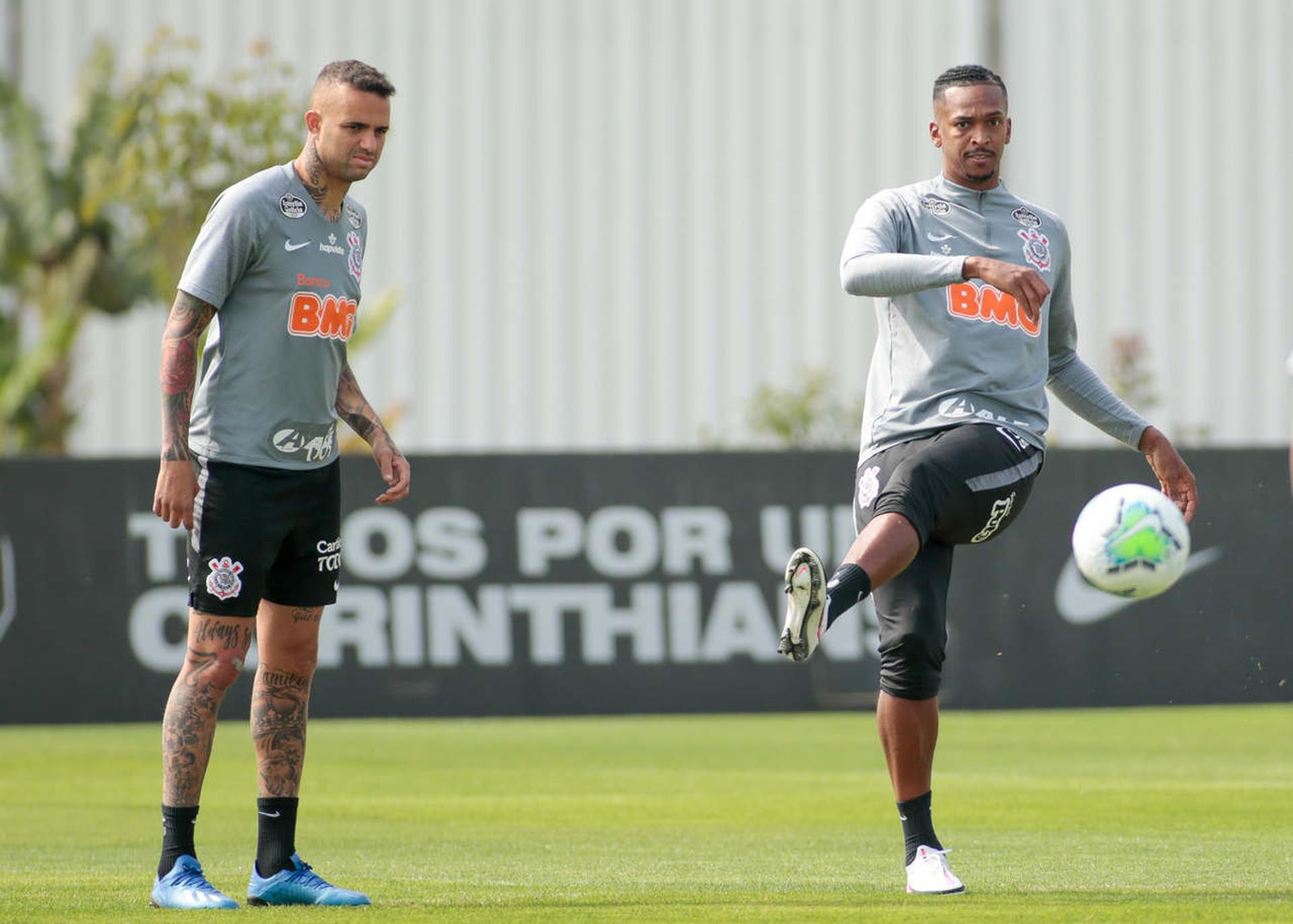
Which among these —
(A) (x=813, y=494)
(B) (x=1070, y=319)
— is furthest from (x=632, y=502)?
(B) (x=1070, y=319)

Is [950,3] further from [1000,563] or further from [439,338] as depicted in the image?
[1000,563]

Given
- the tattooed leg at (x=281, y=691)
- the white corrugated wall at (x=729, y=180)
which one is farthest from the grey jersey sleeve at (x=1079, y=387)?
the white corrugated wall at (x=729, y=180)

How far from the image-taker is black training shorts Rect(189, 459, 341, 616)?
5371 millimetres

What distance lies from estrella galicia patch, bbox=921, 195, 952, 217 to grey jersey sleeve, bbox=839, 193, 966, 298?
3.5 inches

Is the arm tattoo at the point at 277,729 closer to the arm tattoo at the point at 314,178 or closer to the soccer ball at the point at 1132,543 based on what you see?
the arm tattoo at the point at 314,178

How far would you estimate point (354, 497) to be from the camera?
13.8m

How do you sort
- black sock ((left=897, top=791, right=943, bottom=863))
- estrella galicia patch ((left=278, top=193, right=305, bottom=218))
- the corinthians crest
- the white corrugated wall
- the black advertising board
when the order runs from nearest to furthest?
estrella galicia patch ((left=278, top=193, right=305, bottom=218)), black sock ((left=897, top=791, right=943, bottom=863)), the corinthians crest, the black advertising board, the white corrugated wall

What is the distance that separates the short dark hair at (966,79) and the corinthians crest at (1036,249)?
0.43m

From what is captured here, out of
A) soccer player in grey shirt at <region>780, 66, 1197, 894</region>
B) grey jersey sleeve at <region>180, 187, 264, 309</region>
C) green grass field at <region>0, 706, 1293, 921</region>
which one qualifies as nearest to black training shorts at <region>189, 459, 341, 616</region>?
grey jersey sleeve at <region>180, 187, 264, 309</region>

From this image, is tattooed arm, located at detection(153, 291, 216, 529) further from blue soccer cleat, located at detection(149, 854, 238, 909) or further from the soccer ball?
the soccer ball

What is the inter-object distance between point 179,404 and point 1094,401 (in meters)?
2.97

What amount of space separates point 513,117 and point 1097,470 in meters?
14.9

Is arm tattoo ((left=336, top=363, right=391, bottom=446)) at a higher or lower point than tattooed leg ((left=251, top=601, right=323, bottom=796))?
higher

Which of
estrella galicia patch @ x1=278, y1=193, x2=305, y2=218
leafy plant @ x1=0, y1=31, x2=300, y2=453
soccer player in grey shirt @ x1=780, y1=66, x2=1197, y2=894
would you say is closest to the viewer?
estrella galicia patch @ x1=278, y1=193, x2=305, y2=218
